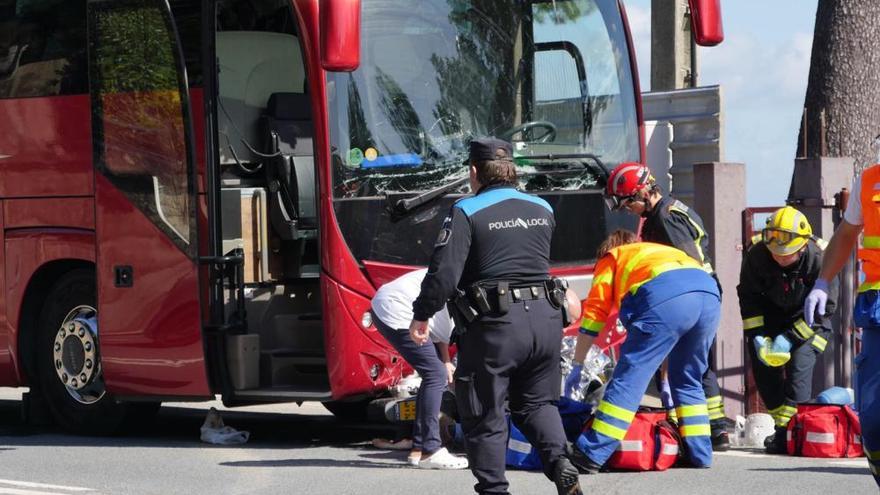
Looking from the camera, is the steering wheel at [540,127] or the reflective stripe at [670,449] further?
the steering wheel at [540,127]

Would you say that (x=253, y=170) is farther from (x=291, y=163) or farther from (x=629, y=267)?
(x=629, y=267)

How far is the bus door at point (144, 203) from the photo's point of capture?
1025 centimetres

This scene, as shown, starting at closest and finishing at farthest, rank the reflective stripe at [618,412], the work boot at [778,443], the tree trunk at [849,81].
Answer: the reflective stripe at [618,412], the work boot at [778,443], the tree trunk at [849,81]

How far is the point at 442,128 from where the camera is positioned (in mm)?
10094

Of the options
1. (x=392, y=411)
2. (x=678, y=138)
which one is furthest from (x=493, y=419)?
(x=678, y=138)

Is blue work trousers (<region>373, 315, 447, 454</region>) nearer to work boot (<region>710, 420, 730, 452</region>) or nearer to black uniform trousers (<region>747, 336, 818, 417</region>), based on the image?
work boot (<region>710, 420, 730, 452</region>)

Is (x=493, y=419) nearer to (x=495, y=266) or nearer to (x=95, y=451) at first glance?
(x=495, y=266)

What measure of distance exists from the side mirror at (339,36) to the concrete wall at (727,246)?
11.5ft

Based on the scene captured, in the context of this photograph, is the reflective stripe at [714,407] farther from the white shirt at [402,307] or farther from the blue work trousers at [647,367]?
the white shirt at [402,307]

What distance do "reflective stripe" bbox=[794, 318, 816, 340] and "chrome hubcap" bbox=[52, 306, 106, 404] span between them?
447 centimetres

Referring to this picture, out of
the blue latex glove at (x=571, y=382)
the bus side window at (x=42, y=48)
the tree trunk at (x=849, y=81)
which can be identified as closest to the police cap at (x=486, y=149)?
the blue latex glove at (x=571, y=382)

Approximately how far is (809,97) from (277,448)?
231 inches

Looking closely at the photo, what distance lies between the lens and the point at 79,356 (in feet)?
36.2

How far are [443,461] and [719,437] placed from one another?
1.76 m
